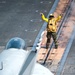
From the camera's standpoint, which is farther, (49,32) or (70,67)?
(49,32)

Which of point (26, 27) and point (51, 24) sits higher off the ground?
point (51, 24)

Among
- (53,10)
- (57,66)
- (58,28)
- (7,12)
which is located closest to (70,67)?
(57,66)

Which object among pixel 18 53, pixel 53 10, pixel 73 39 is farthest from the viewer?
pixel 53 10

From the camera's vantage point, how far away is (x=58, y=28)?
60.3 ft

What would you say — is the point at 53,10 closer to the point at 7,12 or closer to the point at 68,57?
the point at 7,12

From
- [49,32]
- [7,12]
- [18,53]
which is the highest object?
[18,53]

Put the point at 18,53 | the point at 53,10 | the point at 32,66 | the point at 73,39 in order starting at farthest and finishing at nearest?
the point at 53,10, the point at 73,39, the point at 18,53, the point at 32,66

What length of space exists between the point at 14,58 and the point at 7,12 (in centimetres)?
1256

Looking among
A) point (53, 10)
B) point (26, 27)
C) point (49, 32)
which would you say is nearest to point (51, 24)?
point (49, 32)

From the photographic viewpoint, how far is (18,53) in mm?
9664

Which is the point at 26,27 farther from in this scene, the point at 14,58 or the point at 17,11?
the point at 14,58

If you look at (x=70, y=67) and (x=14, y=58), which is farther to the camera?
(x=70, y=67)

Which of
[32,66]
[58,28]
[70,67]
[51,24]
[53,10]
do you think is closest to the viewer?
[32,66]

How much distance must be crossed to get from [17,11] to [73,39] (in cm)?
550
